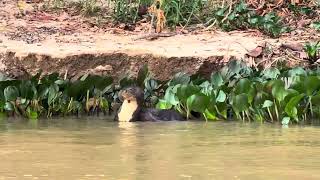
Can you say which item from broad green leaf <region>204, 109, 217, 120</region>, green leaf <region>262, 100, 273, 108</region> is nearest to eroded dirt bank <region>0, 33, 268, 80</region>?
broad green leaf <region>204, 109, 217, 120</region>


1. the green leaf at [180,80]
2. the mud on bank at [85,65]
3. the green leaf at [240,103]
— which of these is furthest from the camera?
the mud on bank at [85,65]

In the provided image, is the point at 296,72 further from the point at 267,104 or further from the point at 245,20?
the point at 245,20

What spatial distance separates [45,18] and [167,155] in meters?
7.28

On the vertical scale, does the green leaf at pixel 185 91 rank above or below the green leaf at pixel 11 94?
above

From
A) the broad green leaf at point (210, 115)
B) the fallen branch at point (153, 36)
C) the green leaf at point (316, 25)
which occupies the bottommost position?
the broad green leaf at point (210, 115)

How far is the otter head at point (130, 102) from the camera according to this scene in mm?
6959

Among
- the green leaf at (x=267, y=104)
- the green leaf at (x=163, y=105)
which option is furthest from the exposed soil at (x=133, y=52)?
the green leaf at (x=267, y=104)

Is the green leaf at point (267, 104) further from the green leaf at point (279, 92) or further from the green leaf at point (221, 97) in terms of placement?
the green leaf at point (221, 97)

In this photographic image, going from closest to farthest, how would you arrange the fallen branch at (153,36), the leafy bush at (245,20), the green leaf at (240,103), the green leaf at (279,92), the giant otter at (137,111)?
the green leaf at (279,92), the green leaf at (240,103), the giant otter at (137,111), the fallen branch at (153,36), the leafy bush at (245,20)

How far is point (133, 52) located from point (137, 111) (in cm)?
178

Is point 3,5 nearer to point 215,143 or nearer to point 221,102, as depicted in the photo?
point 221,102

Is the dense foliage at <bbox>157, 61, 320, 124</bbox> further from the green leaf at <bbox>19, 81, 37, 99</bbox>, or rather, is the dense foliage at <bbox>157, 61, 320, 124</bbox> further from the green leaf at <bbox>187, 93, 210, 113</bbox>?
the green leaf at <bbox>19, 81, 37, 99</bbox>

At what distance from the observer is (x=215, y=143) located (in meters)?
4.88

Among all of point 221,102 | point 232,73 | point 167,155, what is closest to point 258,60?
point 232,73
